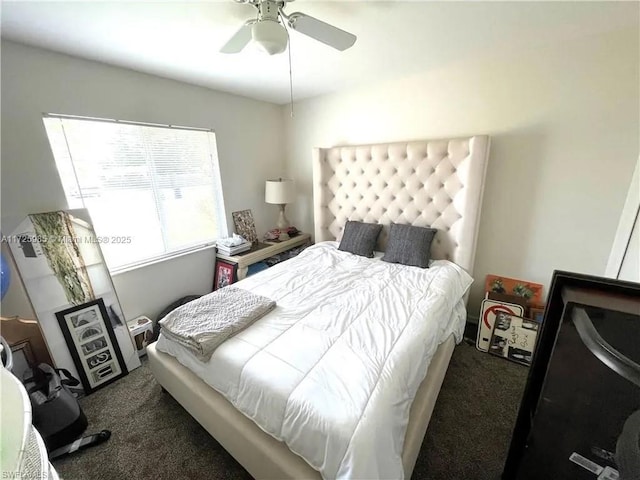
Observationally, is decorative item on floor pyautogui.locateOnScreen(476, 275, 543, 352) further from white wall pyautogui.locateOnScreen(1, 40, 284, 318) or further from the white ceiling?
white wall pyautogui.locateOnScreen(1, 40, 284, 318)

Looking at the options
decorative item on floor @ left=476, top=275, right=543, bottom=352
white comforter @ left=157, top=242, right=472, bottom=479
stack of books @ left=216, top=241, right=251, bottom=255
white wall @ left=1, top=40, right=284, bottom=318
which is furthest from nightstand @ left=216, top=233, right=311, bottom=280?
decorative item on floor @ left=476, top=275, right=543, bottom=352

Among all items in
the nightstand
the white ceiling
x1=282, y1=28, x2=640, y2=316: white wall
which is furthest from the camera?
the nightstand

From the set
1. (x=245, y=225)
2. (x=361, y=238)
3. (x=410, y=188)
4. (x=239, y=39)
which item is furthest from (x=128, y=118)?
(x=410, y=188)

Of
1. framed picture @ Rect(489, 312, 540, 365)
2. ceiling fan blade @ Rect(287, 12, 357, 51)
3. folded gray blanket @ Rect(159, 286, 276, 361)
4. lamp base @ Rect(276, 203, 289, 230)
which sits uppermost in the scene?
ceiling fan blade @ Rect(287, 12, 357, 51)

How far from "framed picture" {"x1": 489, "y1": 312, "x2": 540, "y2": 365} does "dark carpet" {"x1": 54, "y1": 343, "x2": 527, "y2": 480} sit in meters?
0.11

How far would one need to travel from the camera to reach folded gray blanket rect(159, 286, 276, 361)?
137cm

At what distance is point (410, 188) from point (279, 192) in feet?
4.74

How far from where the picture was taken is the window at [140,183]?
6.24 ft

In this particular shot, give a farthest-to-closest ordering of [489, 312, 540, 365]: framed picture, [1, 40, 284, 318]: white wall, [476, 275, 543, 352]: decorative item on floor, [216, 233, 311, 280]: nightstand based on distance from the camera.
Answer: [216, 233, 311, 280]: nightstand < [476, 275, 543, 352]: decorative item on floor < [489, 312, 540, 365]: framed picture < [1, 40, 284, 318]: white wall

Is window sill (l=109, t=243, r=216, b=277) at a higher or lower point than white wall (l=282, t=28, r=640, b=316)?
lower

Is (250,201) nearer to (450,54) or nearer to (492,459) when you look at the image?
(450,54)

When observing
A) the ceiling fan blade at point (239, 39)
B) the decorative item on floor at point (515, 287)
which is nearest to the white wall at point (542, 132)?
the decorative item on floor at point (515, 287)

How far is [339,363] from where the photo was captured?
1187 millimetres

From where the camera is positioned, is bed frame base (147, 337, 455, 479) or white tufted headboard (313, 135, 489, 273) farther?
white tufted headboard (313, 135, 489, 273)
